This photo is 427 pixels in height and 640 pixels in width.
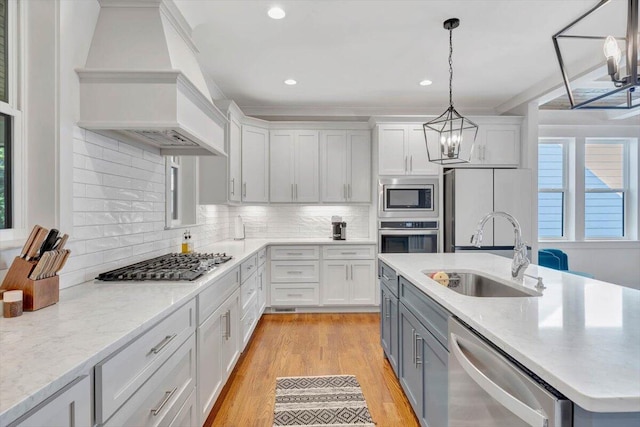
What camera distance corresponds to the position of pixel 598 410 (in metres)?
0.69

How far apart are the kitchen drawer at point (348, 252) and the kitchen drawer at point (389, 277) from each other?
55.0 inches

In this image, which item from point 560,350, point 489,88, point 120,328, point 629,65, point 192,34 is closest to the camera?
point 560,350

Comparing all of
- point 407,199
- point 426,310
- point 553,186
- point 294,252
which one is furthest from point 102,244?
point 553,186

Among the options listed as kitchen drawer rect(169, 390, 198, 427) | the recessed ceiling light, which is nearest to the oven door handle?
kitchen drawer rect(169, 390, 198, 427)

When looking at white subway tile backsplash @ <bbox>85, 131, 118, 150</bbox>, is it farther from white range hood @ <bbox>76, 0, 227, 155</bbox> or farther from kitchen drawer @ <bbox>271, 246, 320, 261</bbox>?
kitchen drawer @ <bbox>271, 246, 320, 261</bbox>

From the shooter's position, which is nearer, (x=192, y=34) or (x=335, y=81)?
(x=192, y=34)

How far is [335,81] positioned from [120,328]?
3345mm

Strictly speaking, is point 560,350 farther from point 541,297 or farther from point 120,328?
point 120,328

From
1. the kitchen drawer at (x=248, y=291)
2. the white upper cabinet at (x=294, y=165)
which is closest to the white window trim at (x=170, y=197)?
the kitchen drawer at (x=248, y=291)

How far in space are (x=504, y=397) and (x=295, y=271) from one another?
345cm

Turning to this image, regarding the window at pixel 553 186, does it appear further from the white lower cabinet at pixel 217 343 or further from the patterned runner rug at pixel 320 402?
the white lower cabinet at pixel 217 343

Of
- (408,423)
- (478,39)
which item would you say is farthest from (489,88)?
(408,423)

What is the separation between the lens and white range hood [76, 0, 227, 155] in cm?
173

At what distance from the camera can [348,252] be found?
4297 mm
